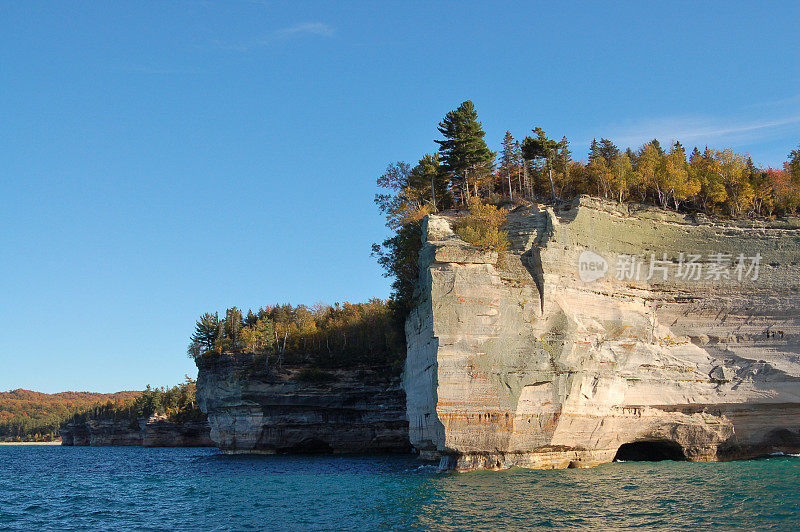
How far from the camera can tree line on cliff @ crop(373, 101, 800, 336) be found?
37969 mm

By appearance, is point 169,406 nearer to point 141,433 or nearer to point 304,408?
point 141,433

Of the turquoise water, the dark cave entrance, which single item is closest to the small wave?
the turquoise water

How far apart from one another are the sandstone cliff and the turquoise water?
22722 millimetres

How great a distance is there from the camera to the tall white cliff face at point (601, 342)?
90.4 ft

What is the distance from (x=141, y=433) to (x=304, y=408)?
2744 inches

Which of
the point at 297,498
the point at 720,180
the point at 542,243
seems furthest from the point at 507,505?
the point at 720,180

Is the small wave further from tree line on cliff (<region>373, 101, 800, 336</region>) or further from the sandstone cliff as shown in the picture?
the sandstone cliff

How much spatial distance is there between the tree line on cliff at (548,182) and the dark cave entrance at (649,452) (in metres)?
13.8

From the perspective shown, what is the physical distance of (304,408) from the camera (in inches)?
2231

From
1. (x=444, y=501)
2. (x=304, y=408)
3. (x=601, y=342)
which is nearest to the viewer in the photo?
(x=444, y=501)

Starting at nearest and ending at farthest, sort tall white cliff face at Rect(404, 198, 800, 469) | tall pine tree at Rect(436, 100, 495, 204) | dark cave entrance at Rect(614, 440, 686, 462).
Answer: tall white cliff face at Rect(404, 198, 800, 469)
dark cave entrance at Rect(614, 440, 686, 462)
tall pine tree at Rect(436, 100, 495, 204)

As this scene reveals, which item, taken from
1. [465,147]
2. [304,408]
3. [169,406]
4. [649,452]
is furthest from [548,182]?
[169,406]

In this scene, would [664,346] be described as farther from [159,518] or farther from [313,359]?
[313,359]

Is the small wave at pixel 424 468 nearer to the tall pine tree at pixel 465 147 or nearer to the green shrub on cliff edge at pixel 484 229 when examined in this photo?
the green shrub on cliff edge at pixel 484 229
